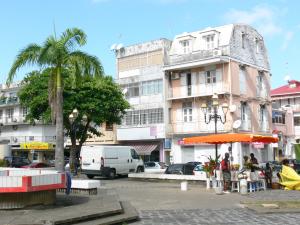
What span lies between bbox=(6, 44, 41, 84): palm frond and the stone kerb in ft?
27.1

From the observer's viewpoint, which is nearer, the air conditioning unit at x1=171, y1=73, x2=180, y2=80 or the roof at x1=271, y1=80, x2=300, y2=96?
the air conditioning unit at x1=171, y1=73, x2=180, y2=80

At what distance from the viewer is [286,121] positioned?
52469 mm

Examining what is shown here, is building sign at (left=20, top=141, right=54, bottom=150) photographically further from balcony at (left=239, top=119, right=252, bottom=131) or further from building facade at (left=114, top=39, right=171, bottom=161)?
balcony at (left=239, top=119, right=252, bottom=131)

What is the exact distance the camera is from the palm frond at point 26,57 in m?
19.6

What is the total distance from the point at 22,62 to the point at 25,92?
16771mm

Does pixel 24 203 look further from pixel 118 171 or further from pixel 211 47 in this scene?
pixel 211 47

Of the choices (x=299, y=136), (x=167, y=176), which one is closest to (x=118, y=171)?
(x=167, y=176)

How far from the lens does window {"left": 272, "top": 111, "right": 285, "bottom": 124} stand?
50.2 m

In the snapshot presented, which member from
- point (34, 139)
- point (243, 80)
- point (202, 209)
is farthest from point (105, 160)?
point (34, 139)

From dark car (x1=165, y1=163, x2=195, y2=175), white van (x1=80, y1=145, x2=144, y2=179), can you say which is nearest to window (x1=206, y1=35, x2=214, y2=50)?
white van (x1=80, y1=145, x2=144, y2=179)

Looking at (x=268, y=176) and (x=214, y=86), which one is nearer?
(x=268, y=176)

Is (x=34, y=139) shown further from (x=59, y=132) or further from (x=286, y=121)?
(x=59, y=132)

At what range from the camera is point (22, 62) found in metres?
19.7

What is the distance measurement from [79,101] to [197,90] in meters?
13.0
